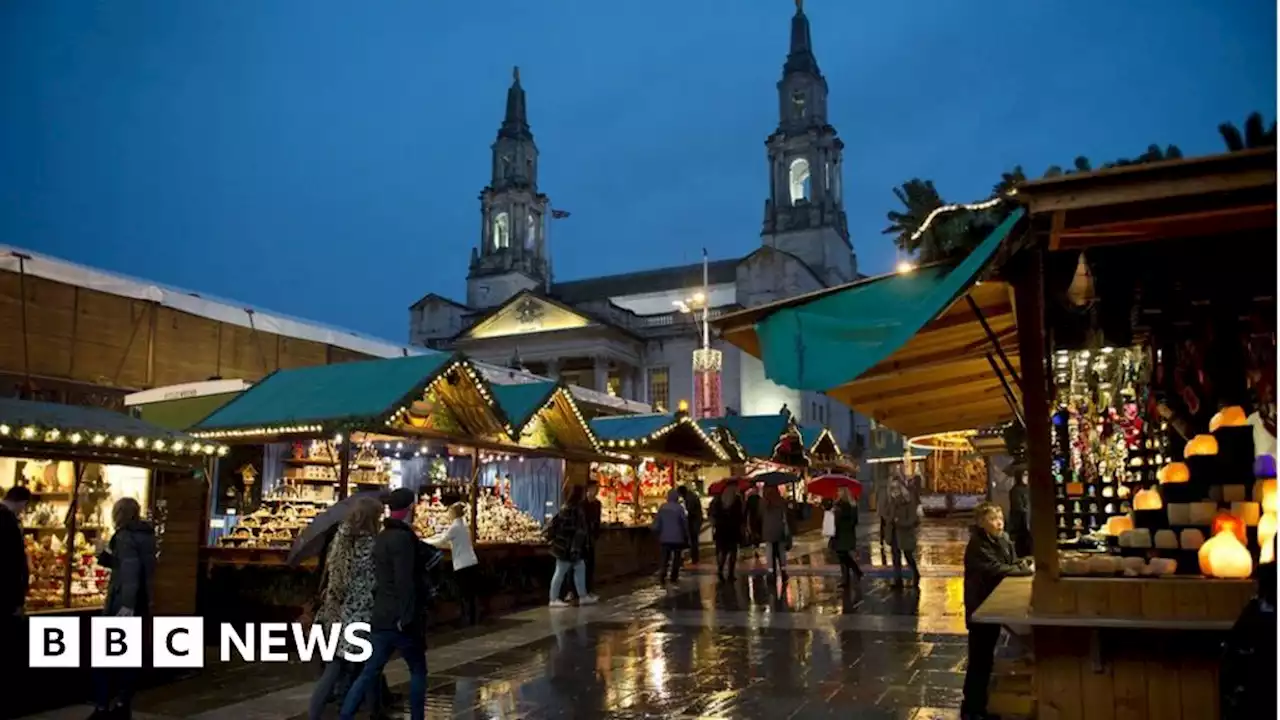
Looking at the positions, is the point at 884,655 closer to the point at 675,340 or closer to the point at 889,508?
the point at 889,508

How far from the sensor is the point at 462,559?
A: 10859 millimetres

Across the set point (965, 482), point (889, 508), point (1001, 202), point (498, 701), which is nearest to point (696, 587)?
point (889, 508)

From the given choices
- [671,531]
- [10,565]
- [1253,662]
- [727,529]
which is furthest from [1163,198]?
[727,529]

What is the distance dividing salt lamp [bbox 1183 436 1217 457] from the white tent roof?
45.1ft

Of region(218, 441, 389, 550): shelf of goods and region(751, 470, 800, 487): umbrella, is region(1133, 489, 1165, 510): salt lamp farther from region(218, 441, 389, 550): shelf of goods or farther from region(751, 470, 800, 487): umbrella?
region(751, 470, 800, 487): umbrella

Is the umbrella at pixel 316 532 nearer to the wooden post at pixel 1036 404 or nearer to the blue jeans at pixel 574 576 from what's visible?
the wooden post at pixel 1036 404

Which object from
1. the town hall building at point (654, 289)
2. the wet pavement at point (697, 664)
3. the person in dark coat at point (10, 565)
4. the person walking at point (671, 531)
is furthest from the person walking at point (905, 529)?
the town hall building at point (654, 289)

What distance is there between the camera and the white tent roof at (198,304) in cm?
1341

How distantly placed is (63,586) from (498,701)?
216 inches

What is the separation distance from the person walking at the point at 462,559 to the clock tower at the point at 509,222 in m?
56.9

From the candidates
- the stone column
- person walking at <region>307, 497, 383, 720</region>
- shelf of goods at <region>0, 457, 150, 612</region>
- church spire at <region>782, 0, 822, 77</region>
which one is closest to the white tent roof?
shelf of goods at <region>0, 457, 150, 612</region>

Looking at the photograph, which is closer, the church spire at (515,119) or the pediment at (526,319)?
the pediment at (526,319)

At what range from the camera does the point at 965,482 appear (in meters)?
36.8

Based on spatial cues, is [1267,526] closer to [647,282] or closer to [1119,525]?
[1119,525]
